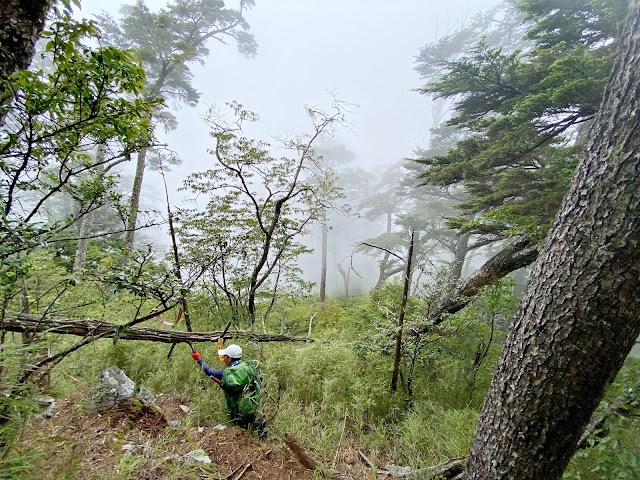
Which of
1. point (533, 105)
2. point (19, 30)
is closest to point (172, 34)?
point (19, 30)

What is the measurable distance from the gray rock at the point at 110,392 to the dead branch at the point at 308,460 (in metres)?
1.83

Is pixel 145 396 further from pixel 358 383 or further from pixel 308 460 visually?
pixel 358 383

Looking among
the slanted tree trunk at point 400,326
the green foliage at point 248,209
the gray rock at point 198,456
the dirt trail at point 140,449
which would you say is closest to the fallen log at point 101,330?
the dirt trail at point 140,449

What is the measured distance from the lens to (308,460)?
2439mm

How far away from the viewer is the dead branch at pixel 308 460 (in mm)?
2236

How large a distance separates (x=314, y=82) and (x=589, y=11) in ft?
653

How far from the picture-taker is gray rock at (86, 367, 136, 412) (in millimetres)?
2658

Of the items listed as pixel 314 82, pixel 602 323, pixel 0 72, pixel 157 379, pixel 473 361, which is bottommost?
pixel 157 379

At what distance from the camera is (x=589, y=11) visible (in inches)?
152

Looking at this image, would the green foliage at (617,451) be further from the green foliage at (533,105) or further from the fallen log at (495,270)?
the fallen log at (495,270)

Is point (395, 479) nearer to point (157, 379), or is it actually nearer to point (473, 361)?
point (473, 361)

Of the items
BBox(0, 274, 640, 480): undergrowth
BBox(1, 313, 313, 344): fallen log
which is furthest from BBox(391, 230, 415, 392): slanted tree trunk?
BBox(1, 313, 313, 344): fallen log

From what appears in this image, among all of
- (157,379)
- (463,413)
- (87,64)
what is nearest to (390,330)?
(463,413)

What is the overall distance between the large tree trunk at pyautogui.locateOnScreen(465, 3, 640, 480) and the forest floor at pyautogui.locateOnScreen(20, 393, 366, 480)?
1.59 metres
